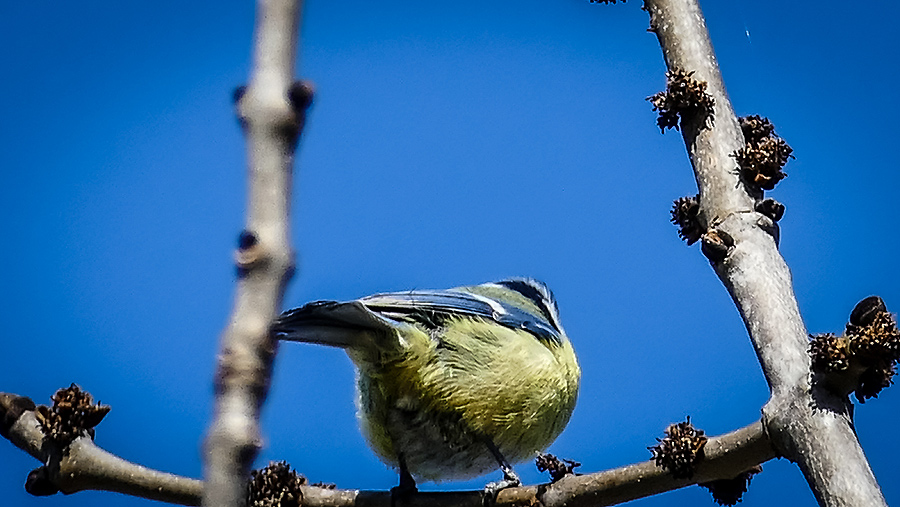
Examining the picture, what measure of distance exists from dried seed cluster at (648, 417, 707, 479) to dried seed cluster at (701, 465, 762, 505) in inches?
9.3

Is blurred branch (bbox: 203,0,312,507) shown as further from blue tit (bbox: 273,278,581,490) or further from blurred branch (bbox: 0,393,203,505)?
blue tit (bbox: 273,278,581,490)

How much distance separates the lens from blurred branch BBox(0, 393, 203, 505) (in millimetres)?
2479

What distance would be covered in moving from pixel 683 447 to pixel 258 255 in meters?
1.71

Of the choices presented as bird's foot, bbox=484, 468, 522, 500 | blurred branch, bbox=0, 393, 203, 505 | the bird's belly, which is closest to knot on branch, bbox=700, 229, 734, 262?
bird's foot, bbox=484, 468, 522, 500

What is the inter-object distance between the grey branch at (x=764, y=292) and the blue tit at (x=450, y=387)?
101 centimetres

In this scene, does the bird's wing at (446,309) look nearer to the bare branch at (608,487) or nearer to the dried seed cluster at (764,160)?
the bare branch at (608,487)

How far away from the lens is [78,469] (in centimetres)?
248

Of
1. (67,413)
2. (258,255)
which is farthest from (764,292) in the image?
(258,255)

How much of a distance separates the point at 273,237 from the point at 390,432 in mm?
2875

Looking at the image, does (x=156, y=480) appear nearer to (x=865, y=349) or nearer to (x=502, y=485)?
(x=502, y=485)

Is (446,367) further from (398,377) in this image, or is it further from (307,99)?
(307,99)

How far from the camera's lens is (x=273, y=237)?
0.66 m

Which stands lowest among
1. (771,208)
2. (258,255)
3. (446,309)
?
(258,255)

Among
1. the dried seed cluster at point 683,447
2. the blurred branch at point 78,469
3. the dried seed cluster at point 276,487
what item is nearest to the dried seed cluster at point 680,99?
the dried seed cluster at point 683,447
